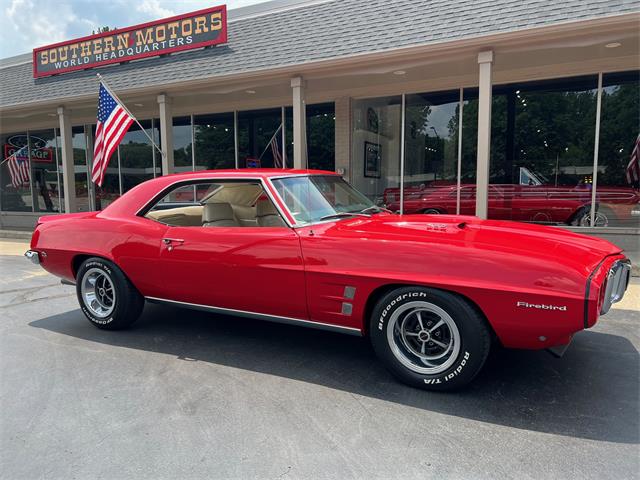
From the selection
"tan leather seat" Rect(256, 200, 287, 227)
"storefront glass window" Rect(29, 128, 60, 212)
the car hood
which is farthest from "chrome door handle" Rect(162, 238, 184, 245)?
"storefront glass window" Rect(29, 128, 60, 212)

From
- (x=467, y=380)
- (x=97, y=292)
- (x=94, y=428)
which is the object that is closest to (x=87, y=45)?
(x=97, y=292)

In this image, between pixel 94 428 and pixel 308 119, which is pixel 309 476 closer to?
pixel 94 428

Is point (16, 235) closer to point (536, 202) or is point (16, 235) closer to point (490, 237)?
point (536, 202)

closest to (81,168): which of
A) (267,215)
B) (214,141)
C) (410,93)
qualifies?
(214,141)

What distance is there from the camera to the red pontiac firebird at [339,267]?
2.72 meters

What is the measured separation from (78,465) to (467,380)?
7.40 feet

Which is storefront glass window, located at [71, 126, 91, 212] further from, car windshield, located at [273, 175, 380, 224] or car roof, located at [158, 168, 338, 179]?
car windshield, located at [273, 175, 380, 224]

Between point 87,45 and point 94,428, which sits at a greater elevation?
point 87,45

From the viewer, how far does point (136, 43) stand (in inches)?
437

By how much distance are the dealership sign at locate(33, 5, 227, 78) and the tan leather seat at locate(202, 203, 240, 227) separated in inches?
281

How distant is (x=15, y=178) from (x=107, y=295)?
50.9ft

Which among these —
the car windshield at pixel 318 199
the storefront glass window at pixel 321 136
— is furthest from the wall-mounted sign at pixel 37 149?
the car windshield at pixel 318 199

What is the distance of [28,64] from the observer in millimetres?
13570

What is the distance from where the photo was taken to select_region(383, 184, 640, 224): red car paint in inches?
353
